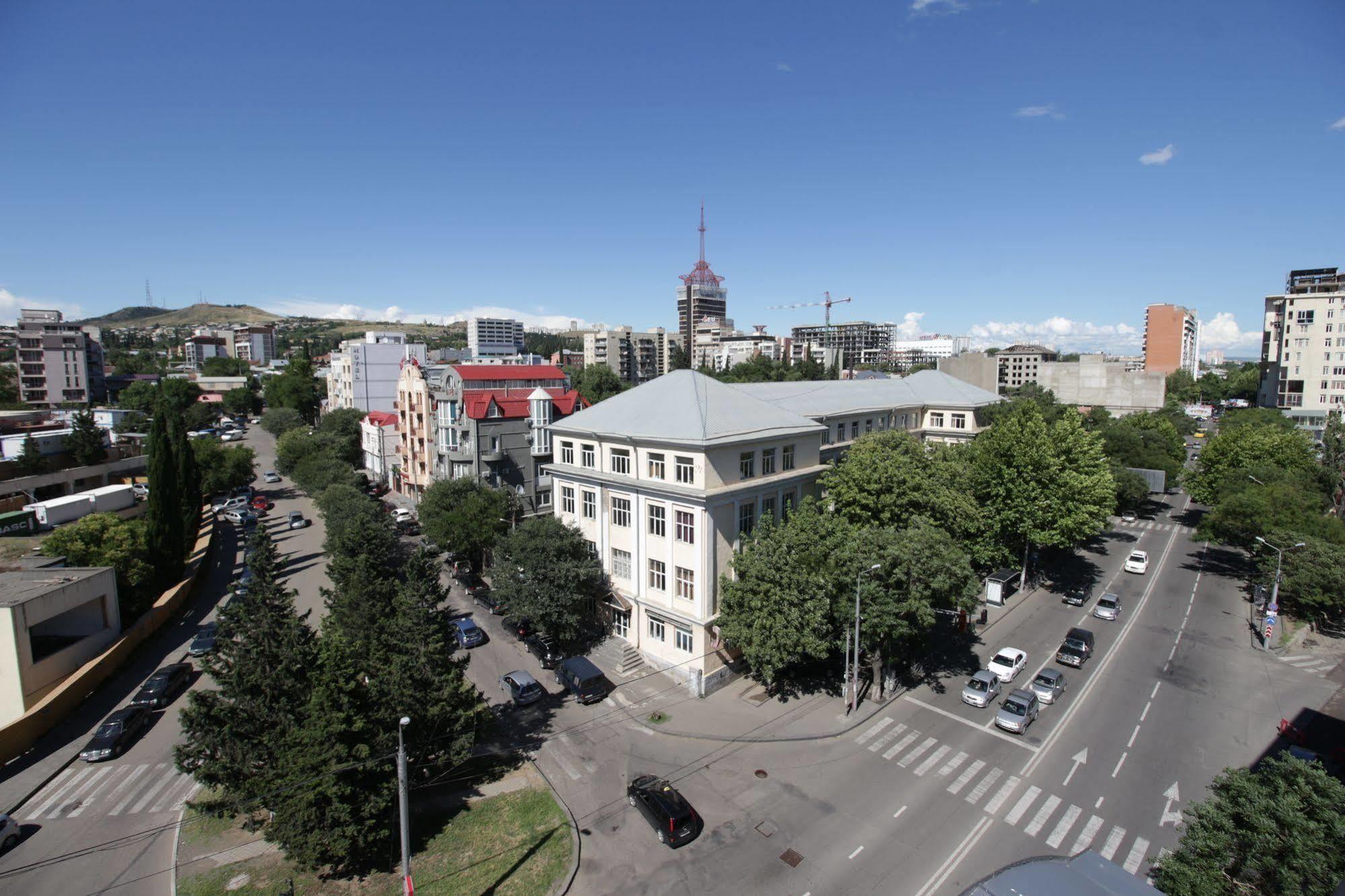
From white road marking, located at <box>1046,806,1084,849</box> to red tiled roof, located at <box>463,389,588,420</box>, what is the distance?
150 ft

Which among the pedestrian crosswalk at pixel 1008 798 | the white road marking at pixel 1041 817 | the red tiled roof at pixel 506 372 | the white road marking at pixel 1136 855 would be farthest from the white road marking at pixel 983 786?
the red tiled roof at pixel 506 372

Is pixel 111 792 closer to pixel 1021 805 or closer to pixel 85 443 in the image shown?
pixel 1021 805

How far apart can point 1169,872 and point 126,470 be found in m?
87.2

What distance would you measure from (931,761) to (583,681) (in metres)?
16.4

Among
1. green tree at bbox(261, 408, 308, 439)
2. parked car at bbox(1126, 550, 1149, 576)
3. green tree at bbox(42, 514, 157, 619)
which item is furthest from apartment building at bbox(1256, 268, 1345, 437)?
green tree at bbox(261, 408, 308, 439)

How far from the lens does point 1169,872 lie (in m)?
14.2

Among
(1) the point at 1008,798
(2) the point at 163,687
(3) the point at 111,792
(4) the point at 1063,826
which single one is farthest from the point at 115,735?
(4) the point at 1063,826

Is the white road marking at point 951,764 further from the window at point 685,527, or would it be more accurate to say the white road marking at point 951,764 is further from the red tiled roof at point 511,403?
the red tiled roof at point 511,403

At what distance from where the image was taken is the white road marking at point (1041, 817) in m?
21.9

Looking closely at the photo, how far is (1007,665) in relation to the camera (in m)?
33.2

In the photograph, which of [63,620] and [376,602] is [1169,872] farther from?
[63,620]

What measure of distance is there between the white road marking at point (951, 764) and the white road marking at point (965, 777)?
0.38m

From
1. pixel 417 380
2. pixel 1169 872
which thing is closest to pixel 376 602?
pixel 1169 872

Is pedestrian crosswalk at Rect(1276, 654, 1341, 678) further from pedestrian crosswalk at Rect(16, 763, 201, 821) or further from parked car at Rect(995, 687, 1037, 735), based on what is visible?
pedestrian crosswalk at Rect(16, 763, 201, 821)
